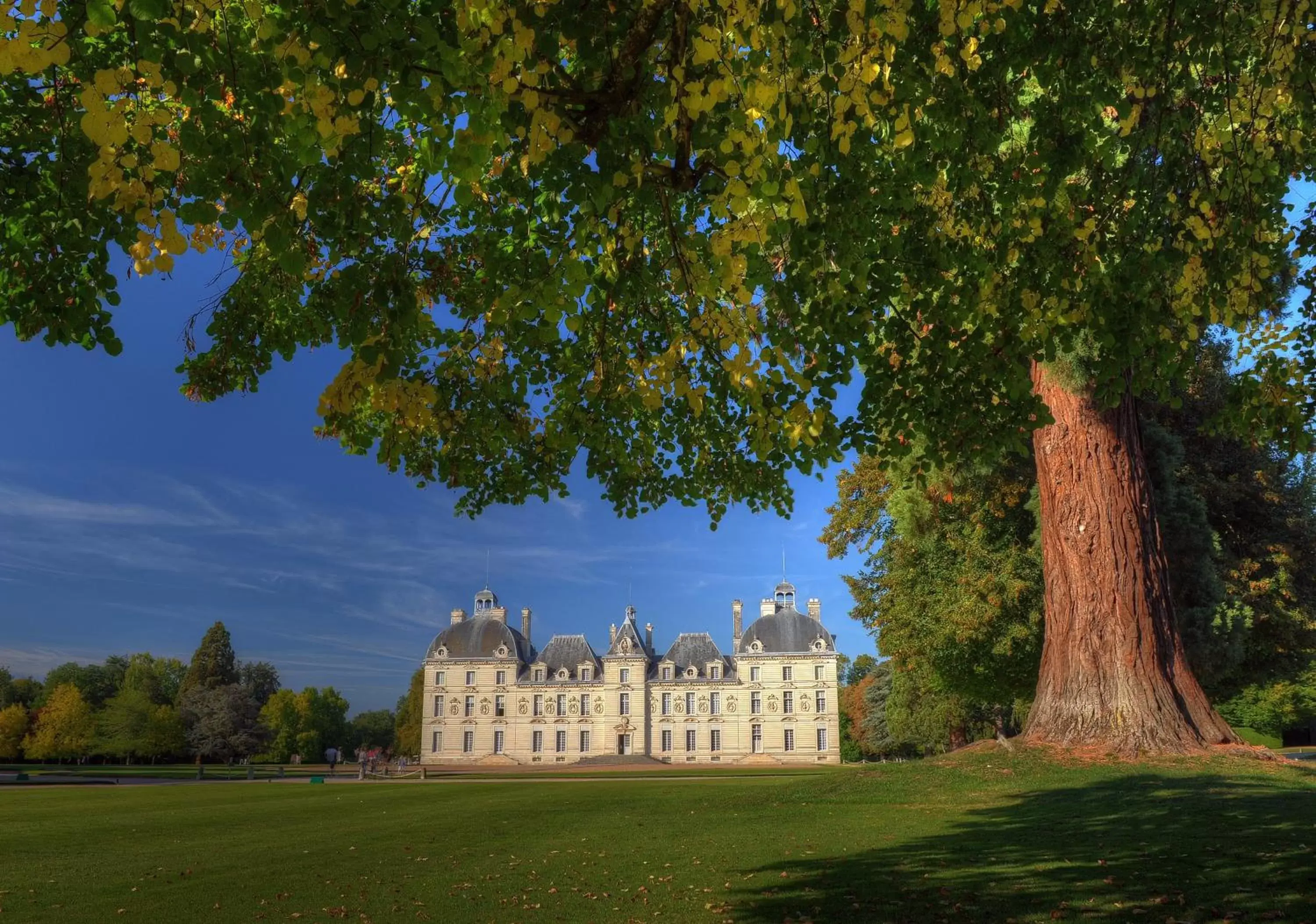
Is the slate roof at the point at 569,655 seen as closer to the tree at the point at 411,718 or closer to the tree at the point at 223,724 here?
the tree at the point at 411,718

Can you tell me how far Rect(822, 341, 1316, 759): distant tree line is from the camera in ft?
57.1

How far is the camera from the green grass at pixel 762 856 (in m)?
6.47

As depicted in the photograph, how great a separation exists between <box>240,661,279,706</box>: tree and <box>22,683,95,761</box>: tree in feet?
47.4

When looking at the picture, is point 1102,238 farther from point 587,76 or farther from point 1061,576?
point 1061,576

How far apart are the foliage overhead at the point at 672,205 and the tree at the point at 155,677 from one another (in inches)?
2117

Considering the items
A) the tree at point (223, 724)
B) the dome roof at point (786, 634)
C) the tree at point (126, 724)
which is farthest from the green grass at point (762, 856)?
the dome roof at point (786, 634)

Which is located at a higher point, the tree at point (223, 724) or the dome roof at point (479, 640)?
the dome roof at point (479, 640)

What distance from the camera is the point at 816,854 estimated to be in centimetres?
861

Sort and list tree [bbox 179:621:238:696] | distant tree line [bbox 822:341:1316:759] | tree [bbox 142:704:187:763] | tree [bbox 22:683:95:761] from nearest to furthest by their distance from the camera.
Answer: distant tree line [bbox 822:341:1316:759] → tree [bbox 142:704:187:763] → tree [bbox 22:683:95:761] → tree [bbox 179:621:238:696]

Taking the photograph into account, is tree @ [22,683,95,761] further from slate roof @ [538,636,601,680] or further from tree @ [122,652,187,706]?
slate roof @ [538,636,601,680]

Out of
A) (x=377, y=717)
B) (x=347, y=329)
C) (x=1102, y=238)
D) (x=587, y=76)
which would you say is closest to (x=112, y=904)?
(x=347, y=329)

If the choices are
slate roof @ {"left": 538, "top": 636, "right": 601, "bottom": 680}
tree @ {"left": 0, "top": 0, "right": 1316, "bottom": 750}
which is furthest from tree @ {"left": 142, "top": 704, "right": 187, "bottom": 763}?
tree @ {"left": 0, "top": 0, "right": 1316, "bottom": 750}

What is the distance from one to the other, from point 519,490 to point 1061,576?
9.90 m

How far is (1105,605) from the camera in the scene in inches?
560
